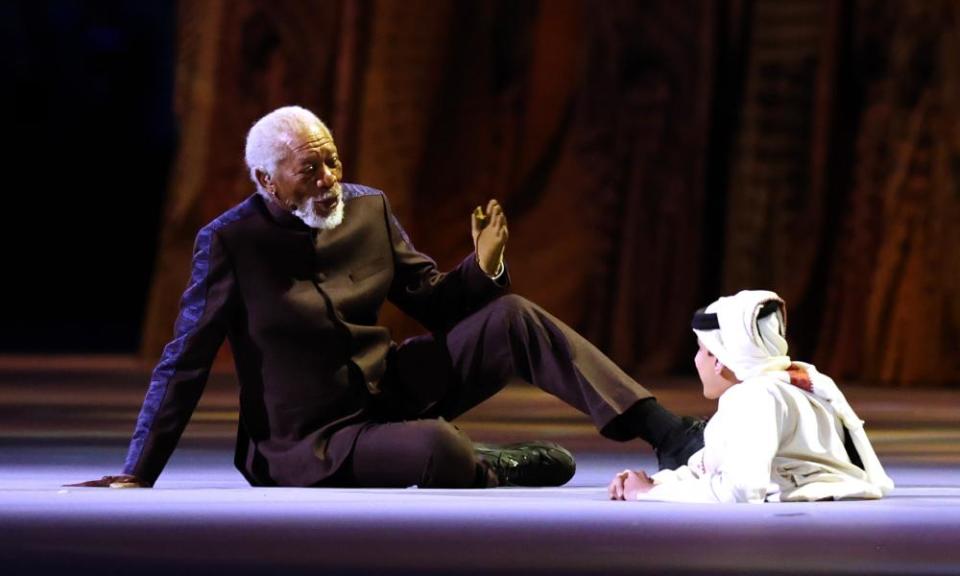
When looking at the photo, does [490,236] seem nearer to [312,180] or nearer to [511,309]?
[511,309]

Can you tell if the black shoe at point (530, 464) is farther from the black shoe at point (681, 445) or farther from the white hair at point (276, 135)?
the white hair at point (276, 135)

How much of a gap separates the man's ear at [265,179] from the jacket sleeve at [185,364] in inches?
6.6

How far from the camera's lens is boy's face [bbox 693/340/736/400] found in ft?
16.4

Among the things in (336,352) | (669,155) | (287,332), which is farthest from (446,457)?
(669,155)

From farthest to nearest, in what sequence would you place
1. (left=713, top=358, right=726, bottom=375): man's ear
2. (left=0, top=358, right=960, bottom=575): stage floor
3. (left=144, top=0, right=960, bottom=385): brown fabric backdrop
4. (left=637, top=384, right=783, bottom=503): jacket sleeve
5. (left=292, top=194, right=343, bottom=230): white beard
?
(left=144, top=0, right=960, bottom=385): brown fabric backdrop
(left=292, top=194, right=343, bottom=230): white beard
(left=713, top=358, right=726, bottom=375): man's ear
(left=637, top=384, right=783, bottom=503): jacket sleeve
(left=0, top=358, right=960, bottom=575): stage floor

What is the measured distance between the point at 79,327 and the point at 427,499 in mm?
13451

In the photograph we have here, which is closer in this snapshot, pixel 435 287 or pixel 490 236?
pixel 490 236

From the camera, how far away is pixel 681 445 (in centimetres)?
521

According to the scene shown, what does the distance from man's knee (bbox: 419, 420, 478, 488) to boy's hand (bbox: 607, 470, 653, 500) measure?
420mm

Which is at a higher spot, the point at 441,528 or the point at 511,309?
the point at 511,309

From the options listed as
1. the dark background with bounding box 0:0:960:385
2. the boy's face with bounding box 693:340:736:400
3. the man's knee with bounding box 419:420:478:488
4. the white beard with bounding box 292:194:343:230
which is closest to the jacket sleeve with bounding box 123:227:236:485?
the white beard with bounding box 292:194:343:230

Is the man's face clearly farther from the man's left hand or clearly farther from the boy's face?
the boy's face

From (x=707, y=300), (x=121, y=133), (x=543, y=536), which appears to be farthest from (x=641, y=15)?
(x=543, y=536)

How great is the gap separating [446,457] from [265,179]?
786mm
